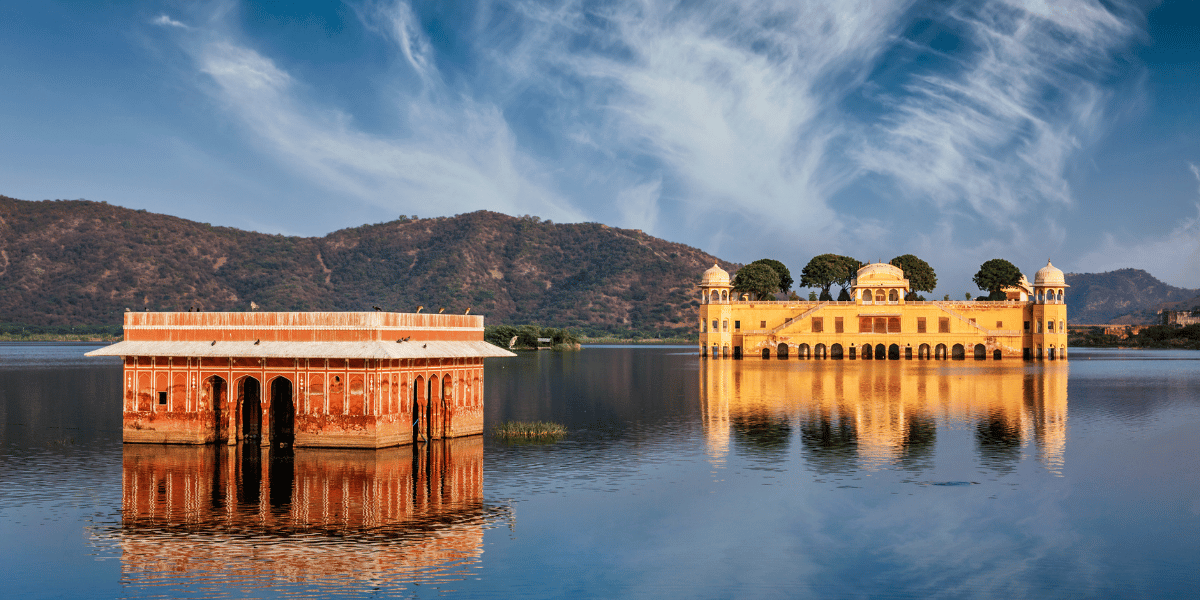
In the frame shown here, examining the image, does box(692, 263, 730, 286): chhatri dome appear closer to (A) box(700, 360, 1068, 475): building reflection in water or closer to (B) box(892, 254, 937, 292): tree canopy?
(B) box(892, 254, 937, 292): tree canopy

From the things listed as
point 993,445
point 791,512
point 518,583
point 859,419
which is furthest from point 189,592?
point 859,419

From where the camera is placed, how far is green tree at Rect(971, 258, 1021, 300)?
5694 inches

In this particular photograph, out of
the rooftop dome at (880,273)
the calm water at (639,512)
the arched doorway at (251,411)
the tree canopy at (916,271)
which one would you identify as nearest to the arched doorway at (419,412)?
the calm water at (639,512)

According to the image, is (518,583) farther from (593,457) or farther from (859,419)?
(859,419)

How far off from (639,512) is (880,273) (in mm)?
111987

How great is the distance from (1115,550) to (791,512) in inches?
301

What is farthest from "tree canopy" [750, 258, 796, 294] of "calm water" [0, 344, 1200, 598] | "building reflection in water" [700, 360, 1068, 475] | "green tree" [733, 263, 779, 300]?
"calm water" [0, 344, 1200, 598]

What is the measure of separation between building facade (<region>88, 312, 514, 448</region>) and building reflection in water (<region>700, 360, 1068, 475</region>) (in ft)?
36.1

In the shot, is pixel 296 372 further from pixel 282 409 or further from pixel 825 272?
pixel 825 272

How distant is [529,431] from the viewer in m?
43.4

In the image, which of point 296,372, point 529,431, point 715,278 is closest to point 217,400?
point 296,372

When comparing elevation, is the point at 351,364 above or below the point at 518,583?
above

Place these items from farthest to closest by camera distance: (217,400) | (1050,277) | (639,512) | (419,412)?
(1050,277) < (419,412) < (217,400) < (639,512)

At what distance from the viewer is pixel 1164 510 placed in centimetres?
2722
